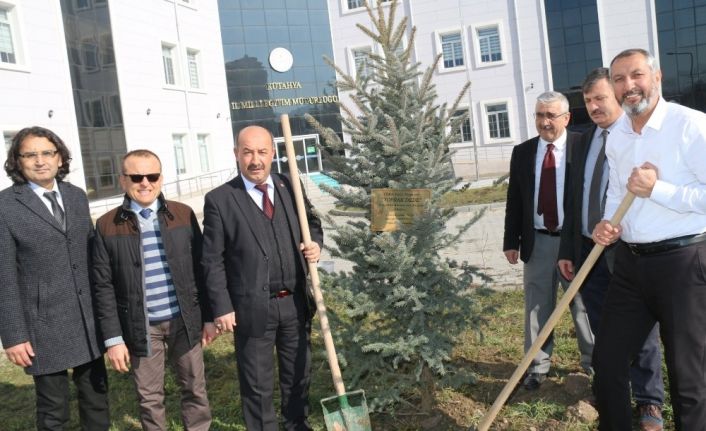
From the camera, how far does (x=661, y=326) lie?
2.77m

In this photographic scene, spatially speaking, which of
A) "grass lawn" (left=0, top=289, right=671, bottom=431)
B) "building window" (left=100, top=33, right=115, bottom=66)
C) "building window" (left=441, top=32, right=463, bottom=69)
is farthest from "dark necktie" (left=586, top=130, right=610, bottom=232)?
"building window" (left=441, top=32, right=463, bottom=69)

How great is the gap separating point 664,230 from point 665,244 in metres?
0.07

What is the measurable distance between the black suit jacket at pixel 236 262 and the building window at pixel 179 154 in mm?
23517

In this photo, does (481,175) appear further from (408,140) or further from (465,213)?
(408,140)

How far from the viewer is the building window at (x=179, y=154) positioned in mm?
25797

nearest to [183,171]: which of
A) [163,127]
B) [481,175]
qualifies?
[163,127]

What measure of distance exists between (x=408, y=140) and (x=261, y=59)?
106ft

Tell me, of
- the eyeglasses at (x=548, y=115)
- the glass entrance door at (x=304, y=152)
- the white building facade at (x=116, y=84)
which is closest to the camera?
the eyeglasses at (x=548, y=115)

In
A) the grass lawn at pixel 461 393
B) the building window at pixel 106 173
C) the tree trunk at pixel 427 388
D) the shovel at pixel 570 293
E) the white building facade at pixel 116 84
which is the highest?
the white building facade at pixel 116 84

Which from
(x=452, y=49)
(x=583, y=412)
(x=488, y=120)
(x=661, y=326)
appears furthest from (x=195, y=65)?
(x=661, y=326)

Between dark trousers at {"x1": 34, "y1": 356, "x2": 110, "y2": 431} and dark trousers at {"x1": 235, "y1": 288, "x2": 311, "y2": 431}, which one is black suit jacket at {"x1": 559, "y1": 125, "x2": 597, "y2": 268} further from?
dark trousers at {"x1": 34, "y1": 356, "x2": 110, "y2": 431}

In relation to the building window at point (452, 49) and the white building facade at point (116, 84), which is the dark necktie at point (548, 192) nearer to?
the white building facade at point (116, 84)

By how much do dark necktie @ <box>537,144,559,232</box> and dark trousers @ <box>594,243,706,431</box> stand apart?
1022mm

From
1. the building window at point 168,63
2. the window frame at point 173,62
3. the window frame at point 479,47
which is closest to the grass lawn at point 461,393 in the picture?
the building window at point 168,63
